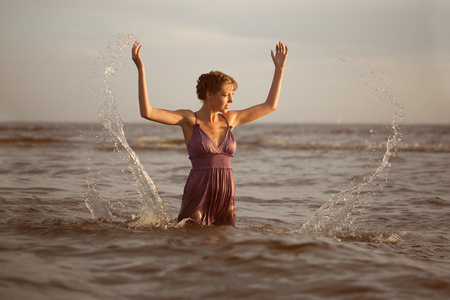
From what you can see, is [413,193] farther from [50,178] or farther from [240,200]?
[50,178]

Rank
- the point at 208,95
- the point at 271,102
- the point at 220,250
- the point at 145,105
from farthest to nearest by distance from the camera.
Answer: the point at 271,102, the point at 208,95, the point at 145,105, the point at 220,250

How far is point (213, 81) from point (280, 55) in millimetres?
876

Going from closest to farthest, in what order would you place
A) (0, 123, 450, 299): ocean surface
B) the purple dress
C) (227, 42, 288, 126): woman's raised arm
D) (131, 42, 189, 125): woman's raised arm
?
(0, 123, 450, 299): ocean surface < (131, 42, 189, 125): woman's raised arm < the purple dress < (227, 42, 288, 126): woman's raised arm

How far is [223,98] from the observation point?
193 inches

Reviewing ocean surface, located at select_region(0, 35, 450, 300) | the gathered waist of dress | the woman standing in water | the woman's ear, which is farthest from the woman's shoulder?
ocean surface, located at select_region(0, 35, 450, 300)

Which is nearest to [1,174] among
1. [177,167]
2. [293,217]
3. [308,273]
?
[177,167]

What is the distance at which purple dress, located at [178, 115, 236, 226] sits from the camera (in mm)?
4863

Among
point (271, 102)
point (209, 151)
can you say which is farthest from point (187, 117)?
point (271, 102)

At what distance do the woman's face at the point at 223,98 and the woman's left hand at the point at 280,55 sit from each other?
2.11 ft

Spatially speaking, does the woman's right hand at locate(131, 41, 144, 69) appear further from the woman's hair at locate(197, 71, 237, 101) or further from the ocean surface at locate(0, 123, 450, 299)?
the ocean surface at locate(0, 123, 450, 299)

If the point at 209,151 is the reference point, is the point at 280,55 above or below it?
above

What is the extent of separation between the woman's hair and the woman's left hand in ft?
1.90

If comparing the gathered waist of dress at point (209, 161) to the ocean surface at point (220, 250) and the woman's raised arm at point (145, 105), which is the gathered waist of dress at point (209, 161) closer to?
the woman's raised arm at point (145, 105)

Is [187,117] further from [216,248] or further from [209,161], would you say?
[216,248]
